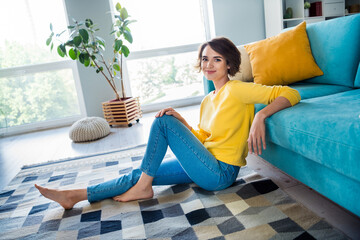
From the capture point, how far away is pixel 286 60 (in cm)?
196

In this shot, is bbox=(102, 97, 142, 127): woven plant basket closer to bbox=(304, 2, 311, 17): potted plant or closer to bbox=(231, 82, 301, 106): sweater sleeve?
bbox=(231, 82, 301, 106): sweater sleeve

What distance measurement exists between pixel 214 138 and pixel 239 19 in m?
3.18

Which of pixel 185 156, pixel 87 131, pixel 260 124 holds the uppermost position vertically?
pixel 260 124

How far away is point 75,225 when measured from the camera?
1374mm

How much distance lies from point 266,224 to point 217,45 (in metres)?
0.86

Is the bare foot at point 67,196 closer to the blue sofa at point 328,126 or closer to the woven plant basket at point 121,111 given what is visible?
the blue sofa at point 328,126

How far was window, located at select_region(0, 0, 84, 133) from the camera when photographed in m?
3.82

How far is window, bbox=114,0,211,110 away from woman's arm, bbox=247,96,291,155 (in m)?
2.88

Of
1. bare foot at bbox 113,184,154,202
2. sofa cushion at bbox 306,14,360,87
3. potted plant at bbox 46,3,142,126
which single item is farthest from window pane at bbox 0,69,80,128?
sofa cushion at bbox 306,14,360,87

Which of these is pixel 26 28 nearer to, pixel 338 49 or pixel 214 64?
pixel 214 64

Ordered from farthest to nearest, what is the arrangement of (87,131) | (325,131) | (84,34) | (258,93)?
(84,34), (87,131), (258,93), (325,131)

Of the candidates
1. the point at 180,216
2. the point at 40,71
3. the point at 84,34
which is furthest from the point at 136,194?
the point at 40,71

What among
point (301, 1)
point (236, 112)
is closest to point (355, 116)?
point (236, 112)

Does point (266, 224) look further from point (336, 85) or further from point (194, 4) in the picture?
point (194, 4)
